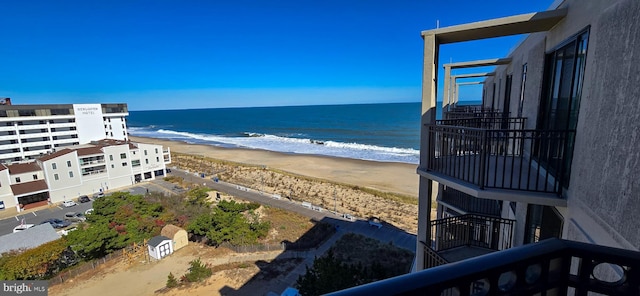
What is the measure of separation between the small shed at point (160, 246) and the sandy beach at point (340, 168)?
1961 cm

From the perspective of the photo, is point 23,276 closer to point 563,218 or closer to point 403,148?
point 563,218

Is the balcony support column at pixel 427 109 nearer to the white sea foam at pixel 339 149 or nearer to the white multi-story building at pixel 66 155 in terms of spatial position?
the white multi-story building at pixel 66 155

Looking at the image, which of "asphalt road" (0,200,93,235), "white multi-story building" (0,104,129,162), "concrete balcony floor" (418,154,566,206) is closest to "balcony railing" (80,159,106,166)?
"asphalt road" (0,200,93,235)

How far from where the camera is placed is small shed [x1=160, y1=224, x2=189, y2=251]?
17.7 meters

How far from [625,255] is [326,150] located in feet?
171

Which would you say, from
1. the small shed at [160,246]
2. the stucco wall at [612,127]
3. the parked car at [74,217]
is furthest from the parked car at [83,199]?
the stucco wall at [612,127]

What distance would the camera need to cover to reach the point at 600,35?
10.0 ft

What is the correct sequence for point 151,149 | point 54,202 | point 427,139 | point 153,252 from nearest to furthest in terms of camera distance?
point 427,139 < point 153,252 < point 54,202 < point 151,149

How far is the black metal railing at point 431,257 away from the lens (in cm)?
482

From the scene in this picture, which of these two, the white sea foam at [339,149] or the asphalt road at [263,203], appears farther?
the white sea foam at [339,149]

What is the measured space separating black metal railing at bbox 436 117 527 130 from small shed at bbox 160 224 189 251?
17301 mm

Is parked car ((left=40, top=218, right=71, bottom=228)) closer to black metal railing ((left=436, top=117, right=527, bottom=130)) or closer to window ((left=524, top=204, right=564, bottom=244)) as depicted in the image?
black metal railing ((left=436, top=117, right=527, bottom=130))

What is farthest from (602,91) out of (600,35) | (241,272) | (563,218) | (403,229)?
(403,229)

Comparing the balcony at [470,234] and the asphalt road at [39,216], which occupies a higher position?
the balcony at [470,234]
